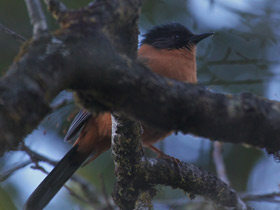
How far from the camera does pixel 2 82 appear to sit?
1404 mm

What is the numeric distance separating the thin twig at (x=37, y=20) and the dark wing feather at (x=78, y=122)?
2.73 meters

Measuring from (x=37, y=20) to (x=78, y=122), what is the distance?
2.88 meters

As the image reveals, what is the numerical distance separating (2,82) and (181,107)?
769 millimetres

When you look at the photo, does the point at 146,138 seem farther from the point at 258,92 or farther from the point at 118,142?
the point at 258,92

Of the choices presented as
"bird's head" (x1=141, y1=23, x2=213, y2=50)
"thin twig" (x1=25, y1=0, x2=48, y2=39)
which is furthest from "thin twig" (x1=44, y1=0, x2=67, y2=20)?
"bird's head" (x1=141, y1=23, x2=213, y2=50)

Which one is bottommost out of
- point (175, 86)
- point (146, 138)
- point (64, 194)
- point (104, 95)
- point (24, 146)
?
point (64, 194)

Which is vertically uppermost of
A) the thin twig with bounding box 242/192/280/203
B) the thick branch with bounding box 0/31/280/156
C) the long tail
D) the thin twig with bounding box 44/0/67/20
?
the thin twig with bounding box 44/0/67/20

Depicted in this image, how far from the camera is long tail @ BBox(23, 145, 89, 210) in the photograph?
435 centimetres

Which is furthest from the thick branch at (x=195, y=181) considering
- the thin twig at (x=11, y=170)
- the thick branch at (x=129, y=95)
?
the thick branch at (x=129, y=95)

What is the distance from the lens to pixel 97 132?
4.62 m

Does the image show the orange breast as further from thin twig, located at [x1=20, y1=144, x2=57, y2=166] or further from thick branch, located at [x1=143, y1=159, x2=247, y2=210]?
thin twig, located at [x1=20, y1=144, x2=57, y2=166]

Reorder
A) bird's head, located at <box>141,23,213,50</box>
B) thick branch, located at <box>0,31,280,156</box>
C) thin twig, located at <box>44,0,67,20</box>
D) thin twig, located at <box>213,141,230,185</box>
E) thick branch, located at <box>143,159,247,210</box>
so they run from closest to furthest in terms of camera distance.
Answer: thick branch, located at <box>0,31,280,156</box> → thin twig, located at <box>44,0,67,20</box> → thick branch, located at <box>143,159,247,210</box> → thin twig, located at <box>213,141,230,185</box> → bird's head, located at <box>141,23,213,50</box>

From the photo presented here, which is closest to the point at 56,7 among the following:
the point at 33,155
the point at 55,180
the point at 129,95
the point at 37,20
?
the point at 37,20

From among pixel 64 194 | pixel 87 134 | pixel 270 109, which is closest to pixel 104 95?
pixel 270 109
